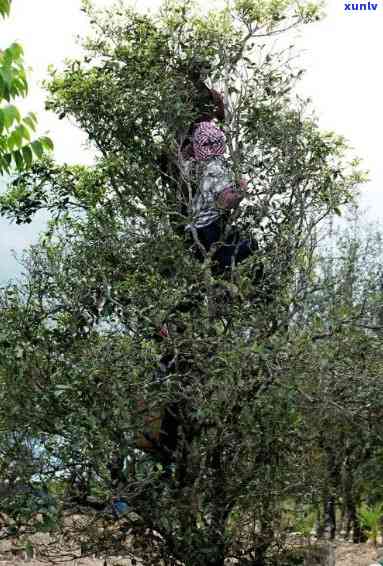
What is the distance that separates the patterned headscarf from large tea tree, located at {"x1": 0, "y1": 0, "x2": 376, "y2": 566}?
0.10m

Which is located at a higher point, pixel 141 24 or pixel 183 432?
pixel 141 24

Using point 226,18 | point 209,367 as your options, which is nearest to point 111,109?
point 226,18

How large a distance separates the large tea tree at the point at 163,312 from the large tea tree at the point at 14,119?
0.58 metres

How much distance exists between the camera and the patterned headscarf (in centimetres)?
637

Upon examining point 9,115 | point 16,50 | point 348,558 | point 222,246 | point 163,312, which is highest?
point 16,50

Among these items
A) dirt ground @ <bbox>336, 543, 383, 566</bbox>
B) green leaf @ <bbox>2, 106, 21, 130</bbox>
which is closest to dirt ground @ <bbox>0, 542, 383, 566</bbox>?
dirt ground @ <bbox>336, 543, 383, 566</bbox>

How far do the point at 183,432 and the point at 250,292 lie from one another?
1.05 m

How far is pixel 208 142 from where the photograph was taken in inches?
252

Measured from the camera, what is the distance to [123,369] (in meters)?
5.12

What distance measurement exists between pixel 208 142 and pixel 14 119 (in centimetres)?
161

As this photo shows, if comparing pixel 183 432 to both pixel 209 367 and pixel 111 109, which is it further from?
pixel 111 109

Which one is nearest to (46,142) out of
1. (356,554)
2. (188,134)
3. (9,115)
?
(9,115)

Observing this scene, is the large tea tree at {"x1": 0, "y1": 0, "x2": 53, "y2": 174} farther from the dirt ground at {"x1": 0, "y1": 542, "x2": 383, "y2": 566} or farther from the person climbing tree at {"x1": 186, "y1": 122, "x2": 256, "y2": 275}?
the dirt ground at {"x1": 0, "y1": 542, "x2": 383, "y2": 566}

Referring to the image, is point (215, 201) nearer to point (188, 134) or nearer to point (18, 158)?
point (188, 134)
